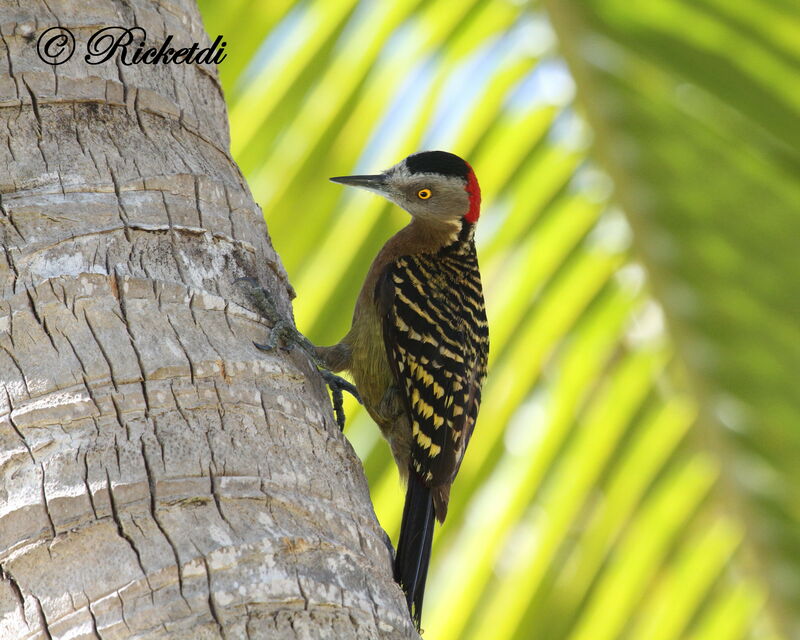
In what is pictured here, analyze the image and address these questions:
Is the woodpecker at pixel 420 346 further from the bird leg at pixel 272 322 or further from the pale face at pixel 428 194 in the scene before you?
the bird leg at pixel 272 322

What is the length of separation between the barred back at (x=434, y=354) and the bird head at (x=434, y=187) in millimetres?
299

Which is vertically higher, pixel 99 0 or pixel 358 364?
pixel 99 0

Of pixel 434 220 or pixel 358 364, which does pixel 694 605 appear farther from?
pixel 434 220

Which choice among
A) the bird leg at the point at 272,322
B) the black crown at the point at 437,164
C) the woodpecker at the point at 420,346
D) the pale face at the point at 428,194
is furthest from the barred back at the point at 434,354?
the bird leg at the point at 272,322

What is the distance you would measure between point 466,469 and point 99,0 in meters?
2.23

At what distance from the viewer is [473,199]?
16.9 feet

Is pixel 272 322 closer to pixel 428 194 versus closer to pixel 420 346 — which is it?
pixel 420 346

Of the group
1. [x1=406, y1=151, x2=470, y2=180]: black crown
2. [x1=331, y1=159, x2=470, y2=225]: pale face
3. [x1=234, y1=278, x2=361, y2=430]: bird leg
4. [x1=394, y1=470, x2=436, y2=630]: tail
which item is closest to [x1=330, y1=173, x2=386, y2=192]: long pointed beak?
[x1=331, y1=159, x2=470, y2=225]: pale face

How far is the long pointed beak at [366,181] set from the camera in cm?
397

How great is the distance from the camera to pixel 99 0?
2732 mm

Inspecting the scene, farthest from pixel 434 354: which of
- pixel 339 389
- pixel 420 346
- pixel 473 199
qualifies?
pixel 473 199

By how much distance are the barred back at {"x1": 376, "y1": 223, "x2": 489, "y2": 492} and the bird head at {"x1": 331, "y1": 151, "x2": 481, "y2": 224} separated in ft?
0.98

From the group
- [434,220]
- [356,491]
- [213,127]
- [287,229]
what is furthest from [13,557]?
[434,220]

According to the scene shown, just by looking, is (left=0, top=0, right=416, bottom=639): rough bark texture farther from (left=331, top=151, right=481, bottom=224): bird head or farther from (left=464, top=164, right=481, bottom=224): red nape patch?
(left=464, top=164, right=481, bottom=224): red nape patch
